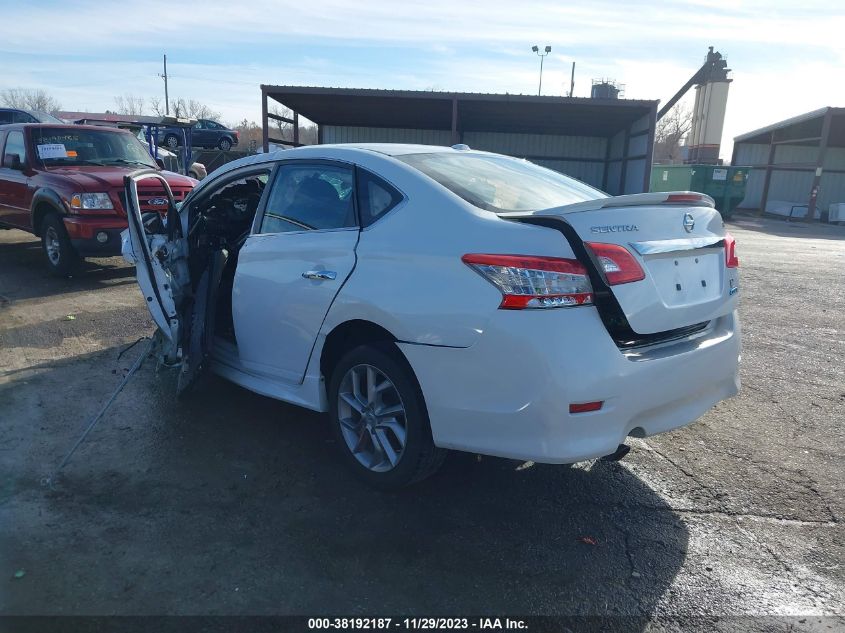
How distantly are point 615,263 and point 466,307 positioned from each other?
676 millimetres

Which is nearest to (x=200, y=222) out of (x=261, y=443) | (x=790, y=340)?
(x=261, y=443)

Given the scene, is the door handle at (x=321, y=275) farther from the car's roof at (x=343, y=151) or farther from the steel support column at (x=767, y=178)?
the steel support column at (x=767, y=178)

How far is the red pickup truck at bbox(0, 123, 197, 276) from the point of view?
8.05m

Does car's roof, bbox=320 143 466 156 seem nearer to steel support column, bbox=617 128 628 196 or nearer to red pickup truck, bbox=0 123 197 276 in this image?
red pickup truck, bbox=0 123 197 276

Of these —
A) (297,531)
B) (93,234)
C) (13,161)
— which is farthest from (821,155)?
(297,531)

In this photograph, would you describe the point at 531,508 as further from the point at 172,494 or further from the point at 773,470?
the point at 172,494

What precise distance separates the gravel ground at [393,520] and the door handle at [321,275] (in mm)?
1111

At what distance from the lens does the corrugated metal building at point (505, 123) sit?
1689 cm

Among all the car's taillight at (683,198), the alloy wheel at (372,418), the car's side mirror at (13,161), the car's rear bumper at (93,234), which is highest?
A: the car's taillight at (683,198)

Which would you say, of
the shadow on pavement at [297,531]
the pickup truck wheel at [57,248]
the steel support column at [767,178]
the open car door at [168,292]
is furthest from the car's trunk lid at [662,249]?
the steel support column at [767,178]

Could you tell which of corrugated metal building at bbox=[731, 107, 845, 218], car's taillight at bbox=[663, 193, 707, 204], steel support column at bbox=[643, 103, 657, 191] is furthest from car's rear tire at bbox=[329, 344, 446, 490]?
corrugated metal building at bbox=[731, 107, 845, 218]

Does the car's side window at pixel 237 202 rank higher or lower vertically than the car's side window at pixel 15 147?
lower

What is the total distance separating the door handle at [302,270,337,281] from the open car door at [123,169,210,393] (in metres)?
1.10

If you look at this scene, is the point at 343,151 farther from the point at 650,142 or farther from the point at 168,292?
the point at 650,142
